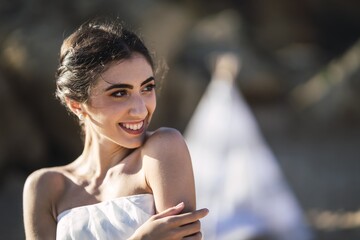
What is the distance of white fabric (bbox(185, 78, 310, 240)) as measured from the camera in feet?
15.4

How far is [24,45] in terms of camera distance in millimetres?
6586

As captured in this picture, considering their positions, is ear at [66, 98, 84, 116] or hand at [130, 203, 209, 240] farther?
ear at [66, 98, 84, 116]

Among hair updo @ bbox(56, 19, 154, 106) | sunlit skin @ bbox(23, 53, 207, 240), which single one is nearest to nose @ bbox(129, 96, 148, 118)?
sunlit skin @ bbox(23, 53, 207, 240)

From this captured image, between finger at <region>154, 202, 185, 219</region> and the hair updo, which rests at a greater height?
the hair updo

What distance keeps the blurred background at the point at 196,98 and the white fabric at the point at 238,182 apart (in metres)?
0.44

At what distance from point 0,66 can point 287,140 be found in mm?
3818

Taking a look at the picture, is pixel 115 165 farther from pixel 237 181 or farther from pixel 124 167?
pixel 237 181

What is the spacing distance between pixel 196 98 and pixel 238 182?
2958 millimetres

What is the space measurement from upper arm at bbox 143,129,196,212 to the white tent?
2.85 m

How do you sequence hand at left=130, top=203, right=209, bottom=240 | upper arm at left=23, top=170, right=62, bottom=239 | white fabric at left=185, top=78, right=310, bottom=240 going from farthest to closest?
white fabric at left=185, top=78, right=310, bottom=240, upper arm at left=23, top=170, right=62, bottom=239, hand at left=130, top=203, right=209, bottom=240

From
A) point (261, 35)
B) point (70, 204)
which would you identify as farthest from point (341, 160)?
point (70, 204)

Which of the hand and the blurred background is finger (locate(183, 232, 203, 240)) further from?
the blurred background

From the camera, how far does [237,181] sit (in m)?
4.93

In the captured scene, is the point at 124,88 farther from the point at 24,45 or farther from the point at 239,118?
the point at 24,45
